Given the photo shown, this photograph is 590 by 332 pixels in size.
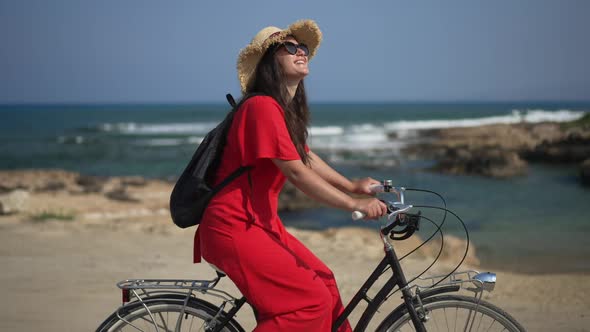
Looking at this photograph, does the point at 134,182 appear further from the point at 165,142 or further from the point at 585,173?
the point at 165,142

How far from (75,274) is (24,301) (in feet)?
2.99

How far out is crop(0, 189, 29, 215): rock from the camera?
9.13 metres

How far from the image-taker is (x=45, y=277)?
18.5ft

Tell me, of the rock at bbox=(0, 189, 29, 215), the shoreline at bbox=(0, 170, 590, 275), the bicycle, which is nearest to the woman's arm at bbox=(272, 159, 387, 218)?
the bicycle

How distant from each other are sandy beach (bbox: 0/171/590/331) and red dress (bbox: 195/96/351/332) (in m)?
2.24

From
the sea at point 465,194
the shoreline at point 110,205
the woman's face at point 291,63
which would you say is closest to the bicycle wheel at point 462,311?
the woman's face at point 291,63

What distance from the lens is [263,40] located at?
2.49 m

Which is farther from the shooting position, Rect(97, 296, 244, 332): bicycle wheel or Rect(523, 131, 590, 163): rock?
Rect(523, 131, 590, 163): rock

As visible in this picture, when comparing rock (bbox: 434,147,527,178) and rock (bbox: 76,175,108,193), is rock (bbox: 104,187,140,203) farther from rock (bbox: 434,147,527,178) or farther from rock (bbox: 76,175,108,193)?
rock (bbox: 434,147,527,178)

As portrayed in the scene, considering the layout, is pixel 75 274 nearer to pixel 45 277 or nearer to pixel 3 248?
pixel 45 277

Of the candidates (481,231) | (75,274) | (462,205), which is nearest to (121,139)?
(462,205)

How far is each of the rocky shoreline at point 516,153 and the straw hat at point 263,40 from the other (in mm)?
15382

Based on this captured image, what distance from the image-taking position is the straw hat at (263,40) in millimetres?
2490

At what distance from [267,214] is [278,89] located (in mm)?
490
